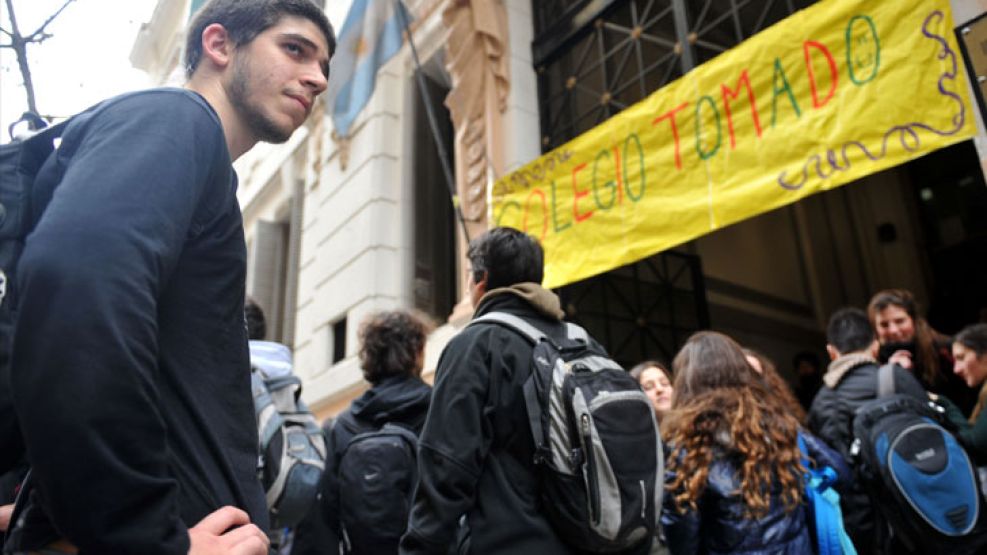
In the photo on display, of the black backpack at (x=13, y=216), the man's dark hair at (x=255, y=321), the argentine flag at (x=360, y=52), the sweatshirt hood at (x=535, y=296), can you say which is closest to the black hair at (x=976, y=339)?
the sweatshirt hood at (x=535, y=296)

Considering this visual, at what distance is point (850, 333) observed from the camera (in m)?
3.67

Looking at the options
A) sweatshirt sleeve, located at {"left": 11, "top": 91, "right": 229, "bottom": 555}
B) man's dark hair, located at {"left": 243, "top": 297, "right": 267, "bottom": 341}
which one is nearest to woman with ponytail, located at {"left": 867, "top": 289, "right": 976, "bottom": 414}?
man's dark hair, located at {"left": 243, "top": 297, "right": 267, "bottom": 341}

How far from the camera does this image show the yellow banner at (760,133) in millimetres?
3697

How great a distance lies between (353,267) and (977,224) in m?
9.33

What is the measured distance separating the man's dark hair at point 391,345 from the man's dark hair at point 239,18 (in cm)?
202

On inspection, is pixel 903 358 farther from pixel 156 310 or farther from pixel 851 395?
pixel 156 310

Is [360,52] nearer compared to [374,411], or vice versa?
[374,411]

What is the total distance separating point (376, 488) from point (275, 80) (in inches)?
79.0

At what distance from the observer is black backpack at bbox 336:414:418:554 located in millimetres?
2879

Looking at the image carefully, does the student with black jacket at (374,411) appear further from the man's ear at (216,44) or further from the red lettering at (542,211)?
the red lettering at (542,211)

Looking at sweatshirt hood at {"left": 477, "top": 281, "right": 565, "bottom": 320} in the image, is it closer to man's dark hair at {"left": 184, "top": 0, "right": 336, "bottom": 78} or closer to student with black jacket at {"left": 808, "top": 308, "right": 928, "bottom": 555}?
man's dark hair at {"left": 184, "top": 0, "right": 336, "bottom": 78}

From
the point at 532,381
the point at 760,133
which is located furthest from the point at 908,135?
the point at 532,381

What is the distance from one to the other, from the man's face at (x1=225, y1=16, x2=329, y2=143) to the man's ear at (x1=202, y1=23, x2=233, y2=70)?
0.02 meters

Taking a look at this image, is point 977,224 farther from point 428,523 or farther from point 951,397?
point 428,523
